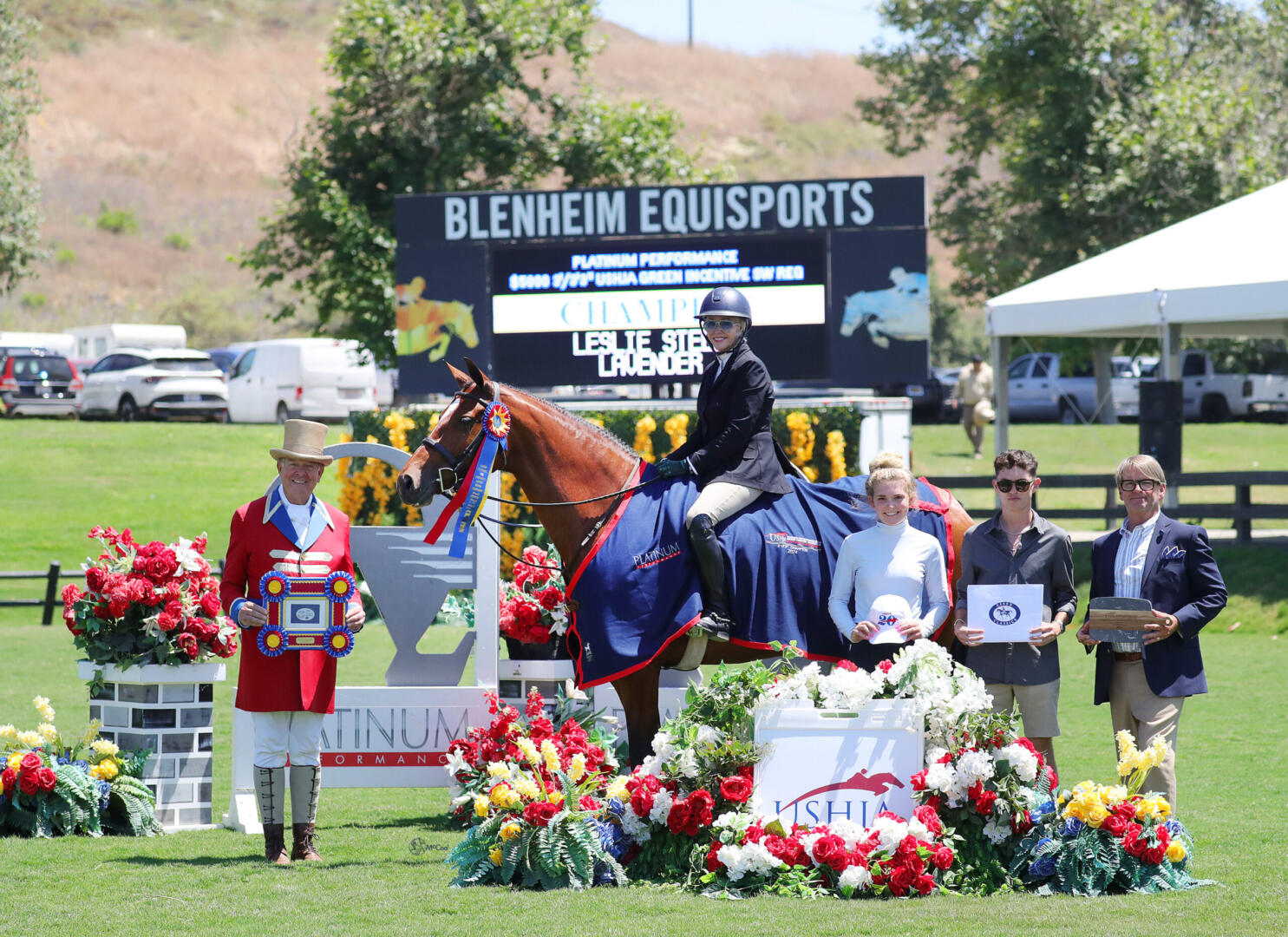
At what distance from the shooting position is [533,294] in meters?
15.4

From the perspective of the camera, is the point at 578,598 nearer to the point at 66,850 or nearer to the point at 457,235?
the point at 66,850

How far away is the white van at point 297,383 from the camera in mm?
31766

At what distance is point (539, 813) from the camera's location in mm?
6371

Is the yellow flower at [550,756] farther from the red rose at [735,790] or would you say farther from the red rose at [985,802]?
the red rose at [985,802]

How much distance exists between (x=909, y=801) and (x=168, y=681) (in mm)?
3920

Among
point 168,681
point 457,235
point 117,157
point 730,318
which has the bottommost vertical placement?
point 168,681

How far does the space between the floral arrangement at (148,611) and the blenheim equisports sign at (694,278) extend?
735 cm

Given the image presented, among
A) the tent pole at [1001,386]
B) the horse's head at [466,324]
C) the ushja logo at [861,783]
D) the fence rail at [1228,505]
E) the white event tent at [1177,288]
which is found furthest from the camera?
the tent pole at [1001,386]

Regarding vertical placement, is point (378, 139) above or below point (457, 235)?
above

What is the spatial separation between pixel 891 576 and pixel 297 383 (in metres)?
26.5

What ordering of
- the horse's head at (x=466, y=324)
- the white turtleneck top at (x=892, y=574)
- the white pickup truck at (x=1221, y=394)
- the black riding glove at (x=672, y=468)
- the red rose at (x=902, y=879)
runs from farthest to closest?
the white pickup truck at (x=1221, y=394) < the horse's head at (x=466, y=324) < the black riding glove at (x=672, y=468) < the white turtleneck top at (x=892, y=574) < the red rose at (x=902, y=879)

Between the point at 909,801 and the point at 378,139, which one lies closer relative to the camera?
the point at 909,801

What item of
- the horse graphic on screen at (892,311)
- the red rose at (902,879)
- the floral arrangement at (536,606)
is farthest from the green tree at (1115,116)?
the red rose at (902,879)

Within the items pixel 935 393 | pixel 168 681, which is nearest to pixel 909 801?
pixel 168 681
